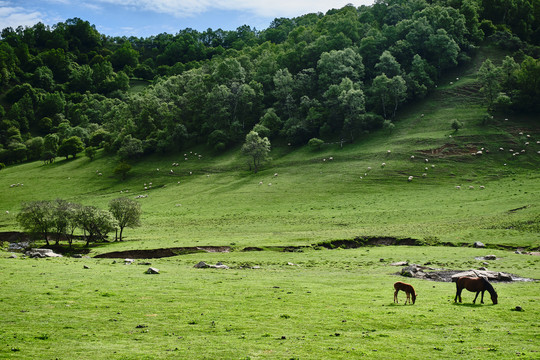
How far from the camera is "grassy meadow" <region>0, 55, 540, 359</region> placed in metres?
16.5

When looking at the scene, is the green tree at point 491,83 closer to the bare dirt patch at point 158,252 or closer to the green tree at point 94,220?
the bare dirt patch at point 158,252

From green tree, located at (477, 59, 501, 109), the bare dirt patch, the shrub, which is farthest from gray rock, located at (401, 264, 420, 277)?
green tree, located at (477, 59, 501, 109)

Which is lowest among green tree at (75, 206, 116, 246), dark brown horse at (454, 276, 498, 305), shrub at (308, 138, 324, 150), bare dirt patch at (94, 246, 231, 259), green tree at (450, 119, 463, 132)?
bare dirt patch at (94, 246, 231, 259)

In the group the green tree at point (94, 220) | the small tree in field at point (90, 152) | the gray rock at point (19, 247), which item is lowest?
the gray rock at point (19, 247)

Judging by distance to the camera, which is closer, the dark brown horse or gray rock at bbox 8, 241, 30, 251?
the dark brown horse

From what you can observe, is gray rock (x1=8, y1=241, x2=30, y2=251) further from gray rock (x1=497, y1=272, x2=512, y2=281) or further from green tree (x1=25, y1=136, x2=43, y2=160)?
green tree (x1=25, y1=136, x2=43, y2=160)

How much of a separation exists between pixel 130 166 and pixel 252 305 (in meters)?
94.3

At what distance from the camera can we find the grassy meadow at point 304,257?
649 inches

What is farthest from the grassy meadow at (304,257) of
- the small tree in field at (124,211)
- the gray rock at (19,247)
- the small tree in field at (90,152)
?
the gray rock at (19,247)

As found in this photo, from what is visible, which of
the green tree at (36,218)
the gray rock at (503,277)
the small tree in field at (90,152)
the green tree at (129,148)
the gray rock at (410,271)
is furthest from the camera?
the small tree in field at (90,152)

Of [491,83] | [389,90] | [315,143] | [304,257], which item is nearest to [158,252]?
[304,257]

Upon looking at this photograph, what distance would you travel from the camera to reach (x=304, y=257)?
139 ft

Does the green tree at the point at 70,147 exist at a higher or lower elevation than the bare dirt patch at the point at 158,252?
higher

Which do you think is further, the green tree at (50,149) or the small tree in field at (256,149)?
the green tree at (50,149)
